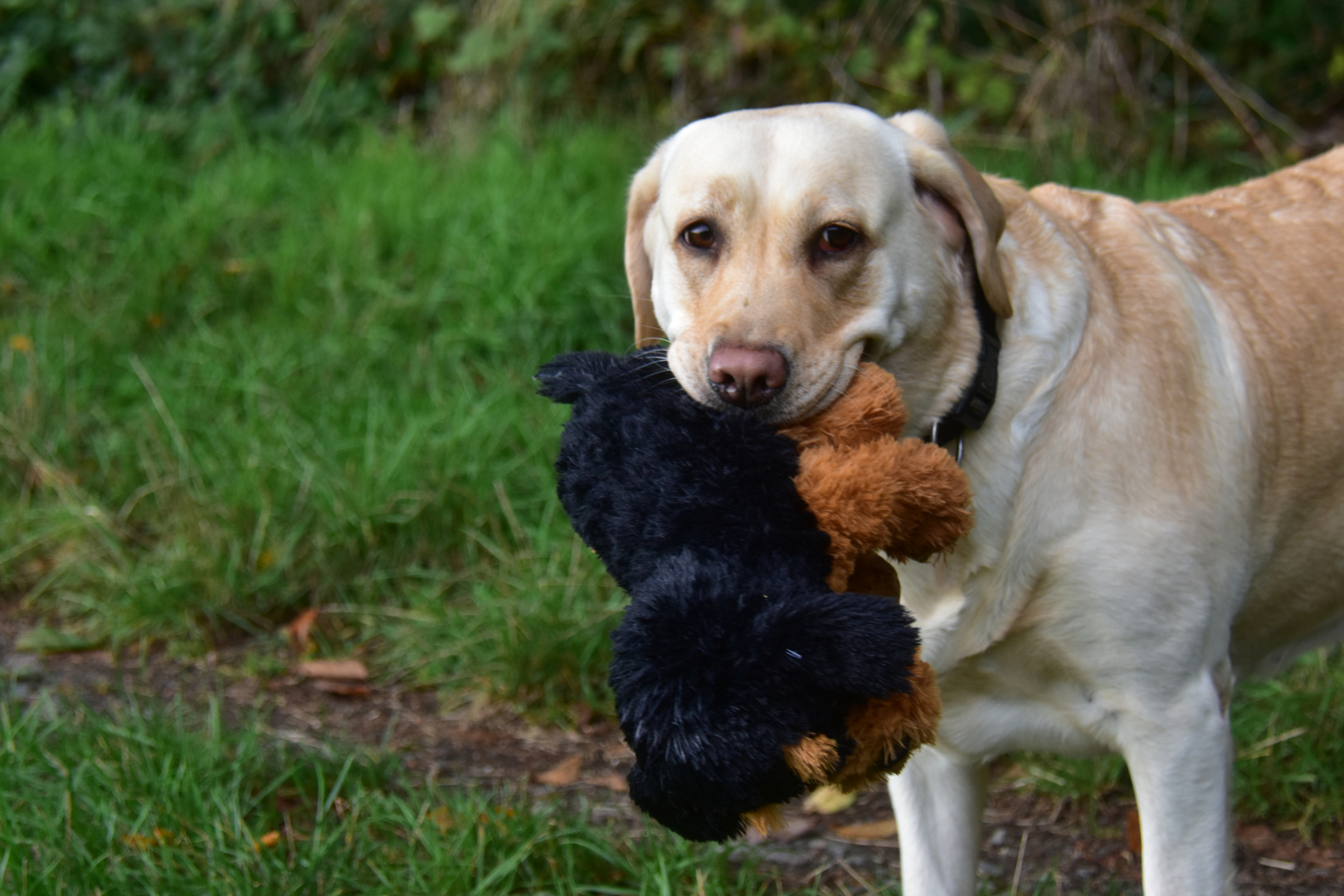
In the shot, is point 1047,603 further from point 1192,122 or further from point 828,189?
point 1192,122

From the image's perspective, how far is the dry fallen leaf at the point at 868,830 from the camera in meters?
2.94

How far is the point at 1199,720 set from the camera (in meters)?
2.13

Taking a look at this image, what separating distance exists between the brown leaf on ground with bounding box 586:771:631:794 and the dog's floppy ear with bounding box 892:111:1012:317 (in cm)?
153

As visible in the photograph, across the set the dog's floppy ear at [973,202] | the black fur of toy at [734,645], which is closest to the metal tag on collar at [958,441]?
the dog's floppy ear at [973,202]

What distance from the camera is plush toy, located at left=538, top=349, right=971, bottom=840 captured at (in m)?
1.55

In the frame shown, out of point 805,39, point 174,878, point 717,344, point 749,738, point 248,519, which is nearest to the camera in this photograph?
point 749,738

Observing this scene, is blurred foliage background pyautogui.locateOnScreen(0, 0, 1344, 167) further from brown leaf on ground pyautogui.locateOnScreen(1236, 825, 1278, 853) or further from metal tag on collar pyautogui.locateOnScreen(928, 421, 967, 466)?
metal tag on collar pyautogui.locateOnScreen(928, 421, 967, 466)

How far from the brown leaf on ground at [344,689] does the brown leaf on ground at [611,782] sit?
726 millimetres

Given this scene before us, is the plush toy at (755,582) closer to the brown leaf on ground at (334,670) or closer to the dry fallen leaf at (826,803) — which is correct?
the dry fallen leaf at (826,803)

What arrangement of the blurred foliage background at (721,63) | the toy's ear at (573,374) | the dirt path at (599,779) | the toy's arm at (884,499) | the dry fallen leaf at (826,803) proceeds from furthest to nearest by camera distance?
1. the blurred foliage background at (721,63)
2. the dry fallen leaf at (826,803)
3. the dirt path at (599,779)
4. the toy's ear at (573,374)
5. the toy's arm at (884,499)

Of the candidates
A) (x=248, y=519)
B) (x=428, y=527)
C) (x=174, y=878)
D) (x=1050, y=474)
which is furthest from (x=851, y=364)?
(x=248, y=519)

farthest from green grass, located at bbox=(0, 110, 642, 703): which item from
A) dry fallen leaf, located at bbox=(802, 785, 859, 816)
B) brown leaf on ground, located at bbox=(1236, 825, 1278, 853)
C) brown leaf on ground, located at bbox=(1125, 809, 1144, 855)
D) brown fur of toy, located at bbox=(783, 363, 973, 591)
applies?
brown fur of toy, located at bbox=(783, 363, 973, 591)

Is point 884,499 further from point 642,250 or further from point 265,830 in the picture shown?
point 265,830

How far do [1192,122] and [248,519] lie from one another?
4.11 meters
